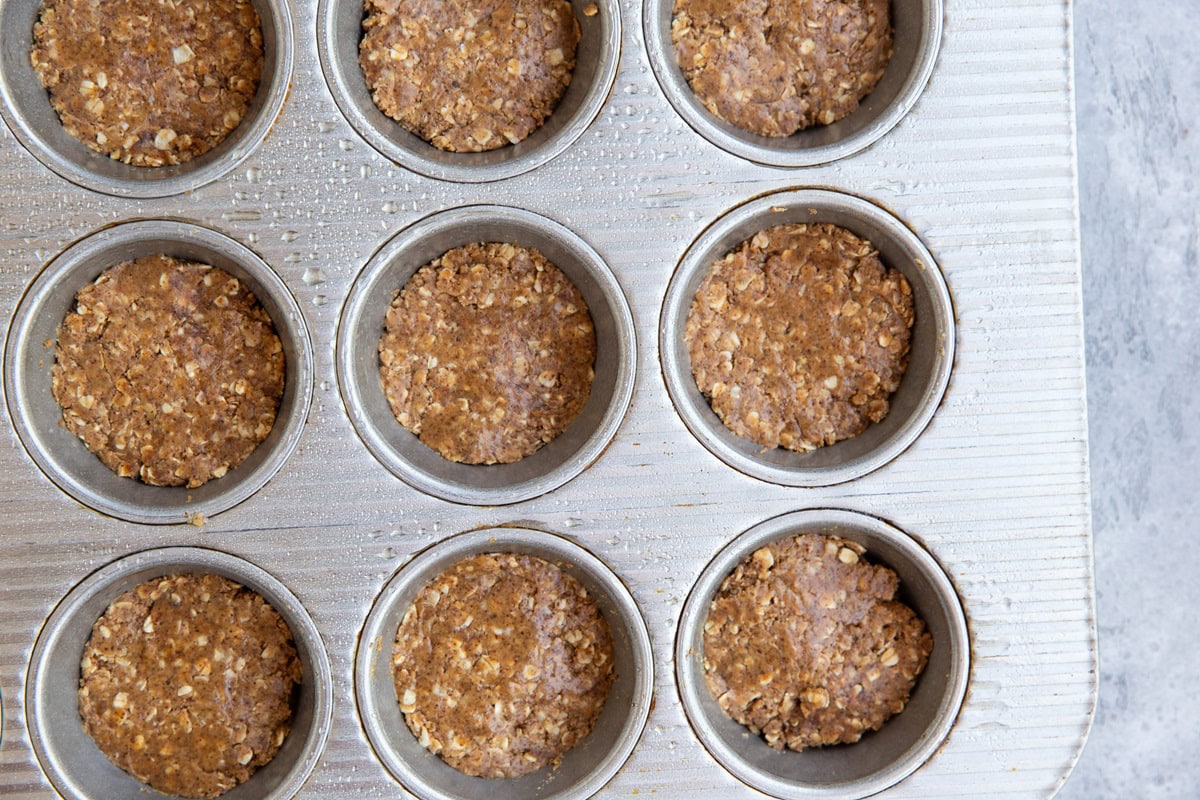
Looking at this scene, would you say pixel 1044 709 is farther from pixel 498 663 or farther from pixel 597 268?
pixel 597 268

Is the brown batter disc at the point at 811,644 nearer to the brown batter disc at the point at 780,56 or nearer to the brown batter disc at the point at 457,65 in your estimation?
the brown batter disc at the point at 780,56

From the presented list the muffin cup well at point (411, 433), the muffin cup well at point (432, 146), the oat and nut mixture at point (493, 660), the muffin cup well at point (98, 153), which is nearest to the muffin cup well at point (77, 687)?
the oat and nut mixture at point (493, 660)

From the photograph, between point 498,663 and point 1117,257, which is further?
point 1117,257

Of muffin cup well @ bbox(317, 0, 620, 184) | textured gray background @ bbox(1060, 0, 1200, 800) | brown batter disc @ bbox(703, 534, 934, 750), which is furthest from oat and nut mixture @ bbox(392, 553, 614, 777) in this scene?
textured gray background @ bbox(1060, 0, 1200, 800)

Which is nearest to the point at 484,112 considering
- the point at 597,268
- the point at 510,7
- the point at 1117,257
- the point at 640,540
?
the point at 510,7

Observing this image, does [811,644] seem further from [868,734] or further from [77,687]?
[77,687]

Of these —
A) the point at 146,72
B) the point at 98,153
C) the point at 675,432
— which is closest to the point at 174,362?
the point at 98,153
